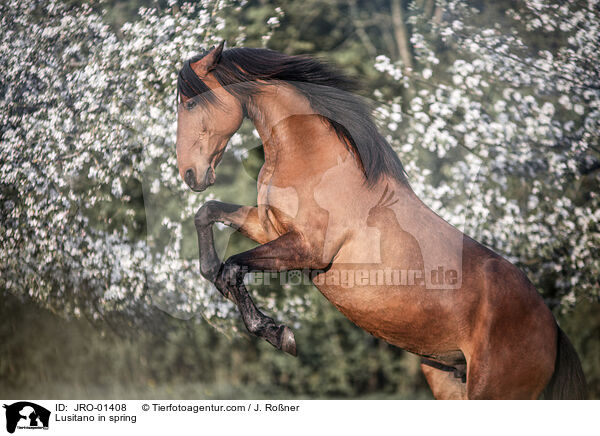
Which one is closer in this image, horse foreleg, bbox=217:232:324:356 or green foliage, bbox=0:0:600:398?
horse foreleg, bbox=217:232:324:356

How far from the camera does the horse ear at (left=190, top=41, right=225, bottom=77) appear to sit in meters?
2.49

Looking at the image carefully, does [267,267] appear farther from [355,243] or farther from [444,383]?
[444,383]

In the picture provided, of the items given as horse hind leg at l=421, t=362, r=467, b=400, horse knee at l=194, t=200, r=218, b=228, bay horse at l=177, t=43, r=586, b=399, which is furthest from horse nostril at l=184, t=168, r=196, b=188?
horse hind leg at l=421, t=362, r=467, b=400

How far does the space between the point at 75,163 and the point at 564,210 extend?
247 centimetres

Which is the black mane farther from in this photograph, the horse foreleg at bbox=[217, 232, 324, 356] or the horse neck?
the horse foreleg at bbox=[217, 232, 324, 356]

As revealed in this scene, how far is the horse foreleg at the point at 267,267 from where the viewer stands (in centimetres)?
230

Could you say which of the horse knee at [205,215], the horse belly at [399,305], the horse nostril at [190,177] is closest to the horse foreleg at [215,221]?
the horse knee at [205,215]

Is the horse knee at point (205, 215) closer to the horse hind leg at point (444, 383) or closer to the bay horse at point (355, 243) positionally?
the bay horse at point (355, 243)

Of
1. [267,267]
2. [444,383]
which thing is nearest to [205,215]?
[267,267]

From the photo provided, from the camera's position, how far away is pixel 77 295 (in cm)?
289

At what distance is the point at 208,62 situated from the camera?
8.21 ft

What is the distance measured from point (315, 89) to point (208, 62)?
503mm
